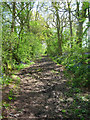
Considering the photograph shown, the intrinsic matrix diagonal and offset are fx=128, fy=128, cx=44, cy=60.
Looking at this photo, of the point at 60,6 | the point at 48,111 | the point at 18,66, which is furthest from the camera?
the point at 60,6

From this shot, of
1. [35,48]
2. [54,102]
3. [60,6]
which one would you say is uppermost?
[60,6]

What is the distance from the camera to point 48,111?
3781 mm

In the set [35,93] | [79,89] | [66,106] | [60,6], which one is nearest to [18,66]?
[35,93]

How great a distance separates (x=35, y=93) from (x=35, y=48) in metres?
9.77

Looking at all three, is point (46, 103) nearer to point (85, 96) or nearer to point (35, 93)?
point (35, 93)

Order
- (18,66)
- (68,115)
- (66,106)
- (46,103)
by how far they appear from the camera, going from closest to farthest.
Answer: (68,115), (66,106), (46,103), (18,66)

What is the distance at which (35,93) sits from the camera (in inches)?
205

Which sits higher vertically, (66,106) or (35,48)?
(35,48)

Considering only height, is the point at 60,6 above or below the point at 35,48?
above

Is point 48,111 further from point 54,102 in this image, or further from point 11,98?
Answer: point 11,98

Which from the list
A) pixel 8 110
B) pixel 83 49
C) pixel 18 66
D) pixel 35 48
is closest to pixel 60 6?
pixel 35 48

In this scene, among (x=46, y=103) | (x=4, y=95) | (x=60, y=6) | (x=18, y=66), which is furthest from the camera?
(x=60, y=6)

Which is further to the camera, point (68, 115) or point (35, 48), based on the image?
point (35, 48)

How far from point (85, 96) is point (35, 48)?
10.7m
